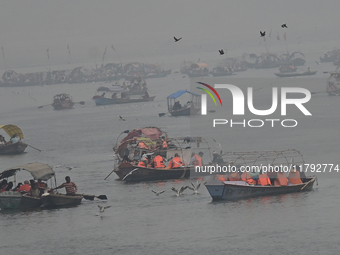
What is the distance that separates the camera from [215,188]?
38.4 metres

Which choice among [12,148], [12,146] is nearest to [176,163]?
[12,146]

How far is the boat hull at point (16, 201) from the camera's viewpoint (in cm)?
3778

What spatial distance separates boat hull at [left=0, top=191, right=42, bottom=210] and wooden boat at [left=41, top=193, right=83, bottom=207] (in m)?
0.42

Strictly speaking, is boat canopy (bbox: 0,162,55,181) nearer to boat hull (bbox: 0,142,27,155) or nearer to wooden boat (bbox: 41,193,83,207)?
wooden boat (bbox: 41,193,83,207)

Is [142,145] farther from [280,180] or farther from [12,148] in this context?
[12,148]

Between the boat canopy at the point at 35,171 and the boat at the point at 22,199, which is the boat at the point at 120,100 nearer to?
the boat canopy at the point at 35,171

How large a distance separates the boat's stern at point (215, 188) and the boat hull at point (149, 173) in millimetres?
6985

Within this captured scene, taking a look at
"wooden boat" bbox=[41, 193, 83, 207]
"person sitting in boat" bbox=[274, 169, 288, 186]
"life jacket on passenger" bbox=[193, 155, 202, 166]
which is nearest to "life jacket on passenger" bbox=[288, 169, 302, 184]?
"person sitting in boat" bbox=[274, 169, 288, 186]

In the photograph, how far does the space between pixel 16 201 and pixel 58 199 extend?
2507 mm

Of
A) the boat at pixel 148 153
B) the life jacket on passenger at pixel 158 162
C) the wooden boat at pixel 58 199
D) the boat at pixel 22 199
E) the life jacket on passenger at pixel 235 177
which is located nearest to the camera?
the boat at pixel 22 199

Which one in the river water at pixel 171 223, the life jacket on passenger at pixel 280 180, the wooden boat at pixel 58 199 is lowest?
the river water at pixel 171 223

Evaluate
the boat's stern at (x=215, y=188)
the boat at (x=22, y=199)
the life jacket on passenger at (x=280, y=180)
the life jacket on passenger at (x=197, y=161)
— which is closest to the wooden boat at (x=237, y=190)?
the boat's stern at (x=215, y=188)

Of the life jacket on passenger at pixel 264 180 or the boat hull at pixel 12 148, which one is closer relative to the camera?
the life jacket on passenger at pixel 264 180

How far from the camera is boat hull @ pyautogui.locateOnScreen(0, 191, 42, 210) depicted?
3778 cm
